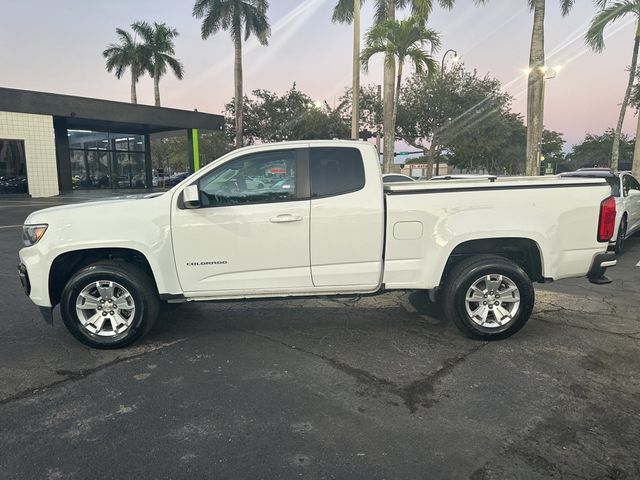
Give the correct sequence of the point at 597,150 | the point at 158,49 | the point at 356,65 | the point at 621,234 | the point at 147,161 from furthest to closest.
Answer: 1. the point at 597,150
2. the point at 158,49
3. the point at 147,161
4. the point at 356,65
5. the point at 621,234

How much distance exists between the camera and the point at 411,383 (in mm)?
3736

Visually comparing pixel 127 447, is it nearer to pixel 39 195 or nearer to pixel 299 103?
pixel 39 195

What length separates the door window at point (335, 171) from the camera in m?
4.53

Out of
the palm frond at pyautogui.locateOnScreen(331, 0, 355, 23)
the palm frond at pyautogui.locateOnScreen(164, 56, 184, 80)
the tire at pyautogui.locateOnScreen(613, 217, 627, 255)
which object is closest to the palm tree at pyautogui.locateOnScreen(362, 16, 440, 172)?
the palm frond at pyautogui.locateOnScreen(331, 0, 355, 23)

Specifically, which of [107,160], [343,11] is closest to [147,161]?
[107,160]

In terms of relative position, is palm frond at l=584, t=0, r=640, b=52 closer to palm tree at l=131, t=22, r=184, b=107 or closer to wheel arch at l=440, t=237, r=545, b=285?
wheel arch at l=440, t=237, r=545, b=285

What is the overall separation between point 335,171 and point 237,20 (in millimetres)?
31721

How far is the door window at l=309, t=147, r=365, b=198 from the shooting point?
453 cm

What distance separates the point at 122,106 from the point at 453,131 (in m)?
19.2

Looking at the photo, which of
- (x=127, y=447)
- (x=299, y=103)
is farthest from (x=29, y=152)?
(x=127, y=447)

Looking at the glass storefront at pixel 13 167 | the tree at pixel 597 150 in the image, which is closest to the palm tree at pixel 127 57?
the glass storefront at pixel 13 167

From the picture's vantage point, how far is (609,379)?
12.5 ft

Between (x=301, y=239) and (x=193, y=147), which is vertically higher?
(x=193, y=147)

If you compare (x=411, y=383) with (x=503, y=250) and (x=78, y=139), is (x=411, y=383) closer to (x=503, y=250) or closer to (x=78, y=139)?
(x=503, y=250)
